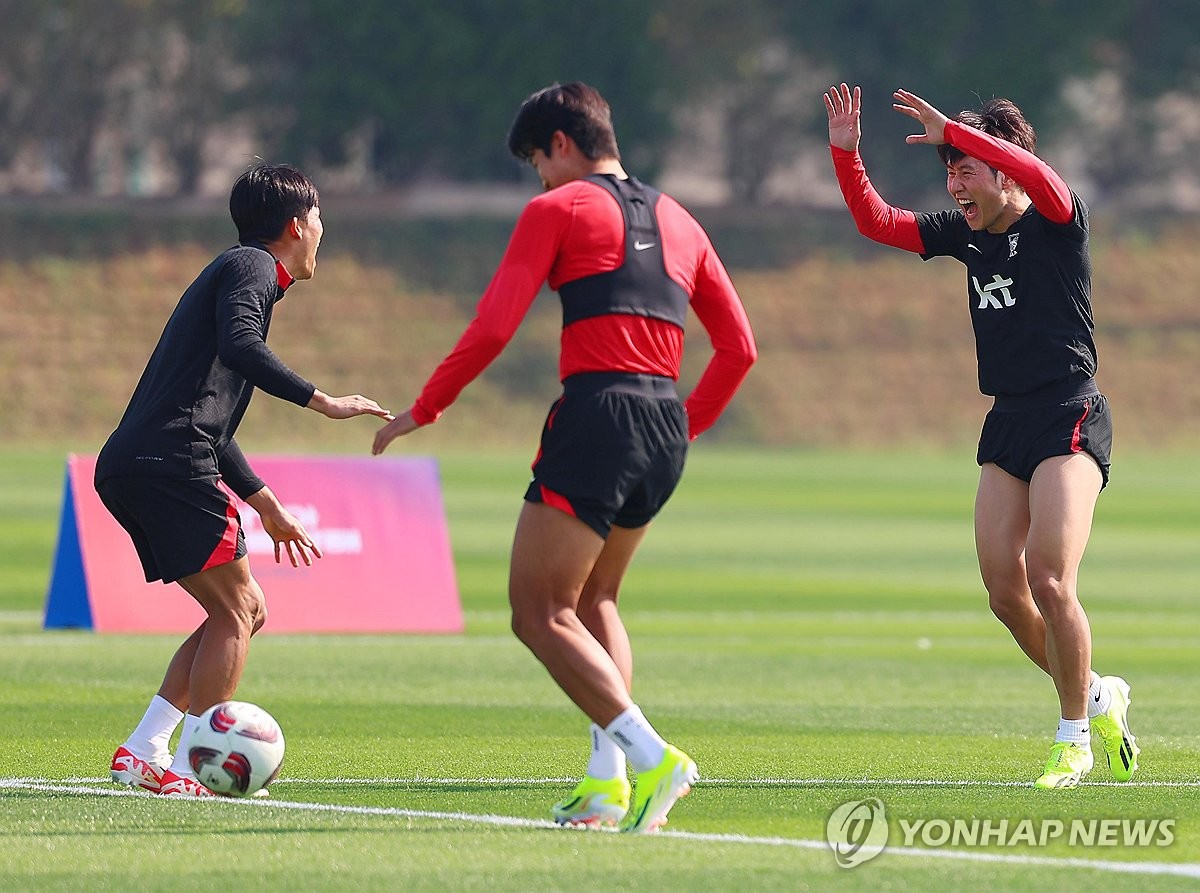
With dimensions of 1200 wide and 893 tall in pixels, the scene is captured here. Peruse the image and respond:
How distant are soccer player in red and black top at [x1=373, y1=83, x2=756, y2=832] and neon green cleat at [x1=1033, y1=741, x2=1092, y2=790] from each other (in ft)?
5.84

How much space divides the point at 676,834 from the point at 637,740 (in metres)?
0.30

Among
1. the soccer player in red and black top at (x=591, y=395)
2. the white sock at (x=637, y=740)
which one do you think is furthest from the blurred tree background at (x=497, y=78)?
the white sock at (x=637, y=740)

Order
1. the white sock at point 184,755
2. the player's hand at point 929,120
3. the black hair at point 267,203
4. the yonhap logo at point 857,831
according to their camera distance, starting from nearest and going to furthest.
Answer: the yonhap logo at point 857,831
the white sock at point 184,755
the black hair at point 267,203
the player's hand at point 929,120

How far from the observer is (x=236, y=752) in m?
7.50

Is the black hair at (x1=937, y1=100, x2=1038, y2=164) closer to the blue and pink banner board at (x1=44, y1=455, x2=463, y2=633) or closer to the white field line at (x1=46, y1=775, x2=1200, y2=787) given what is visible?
the white field line at (x1=46, y1=775, x2=1200, y2=787)

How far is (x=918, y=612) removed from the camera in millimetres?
17703

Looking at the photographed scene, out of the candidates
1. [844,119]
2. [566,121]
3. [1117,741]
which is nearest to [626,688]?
[566,121]

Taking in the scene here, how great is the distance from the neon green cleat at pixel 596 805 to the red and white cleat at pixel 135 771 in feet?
5.36

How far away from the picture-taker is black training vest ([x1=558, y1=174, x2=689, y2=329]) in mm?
6930

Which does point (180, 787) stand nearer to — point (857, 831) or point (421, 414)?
point (421, 414)

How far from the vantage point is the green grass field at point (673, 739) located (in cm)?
627

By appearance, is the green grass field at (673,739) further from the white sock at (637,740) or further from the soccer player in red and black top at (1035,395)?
the soccer player in red and black top at (1035,395)

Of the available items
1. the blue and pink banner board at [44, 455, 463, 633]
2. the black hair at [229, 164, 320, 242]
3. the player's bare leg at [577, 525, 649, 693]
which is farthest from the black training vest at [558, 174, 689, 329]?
the blue and pink banner board at [44, 455, 463, 633]

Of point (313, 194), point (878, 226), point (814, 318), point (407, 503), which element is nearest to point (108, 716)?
point (313, 194)
